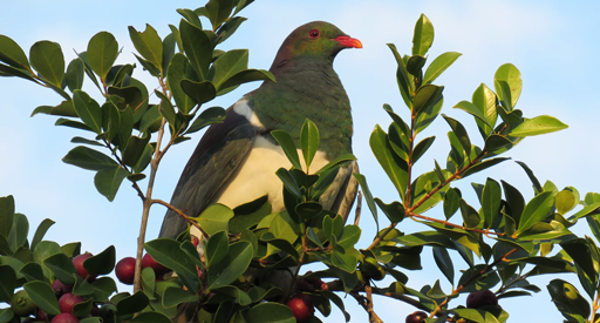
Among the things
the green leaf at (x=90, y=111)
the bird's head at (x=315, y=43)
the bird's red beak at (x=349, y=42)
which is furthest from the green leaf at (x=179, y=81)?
the bird's red beak at (x=349, y=42)

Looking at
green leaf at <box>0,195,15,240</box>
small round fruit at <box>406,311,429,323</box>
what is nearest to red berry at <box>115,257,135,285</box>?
green leaf at <box>0,195,15,240</box>

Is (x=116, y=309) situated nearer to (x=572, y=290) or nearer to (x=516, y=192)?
(x=516, y=192)

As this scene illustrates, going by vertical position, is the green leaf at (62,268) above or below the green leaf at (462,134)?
below

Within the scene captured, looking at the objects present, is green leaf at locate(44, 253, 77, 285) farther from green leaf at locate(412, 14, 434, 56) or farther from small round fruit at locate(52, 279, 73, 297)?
green leaf at locate(412, 14, 434, 56)

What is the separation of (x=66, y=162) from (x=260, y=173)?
1343 mm

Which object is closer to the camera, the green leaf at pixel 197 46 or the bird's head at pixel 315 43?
the green leaf at pixel 197 46

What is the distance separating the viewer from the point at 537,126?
1.83 meters

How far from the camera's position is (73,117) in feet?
6.84

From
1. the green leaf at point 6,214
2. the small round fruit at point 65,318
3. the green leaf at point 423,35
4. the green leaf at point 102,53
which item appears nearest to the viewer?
the small round fruit at point 65,318

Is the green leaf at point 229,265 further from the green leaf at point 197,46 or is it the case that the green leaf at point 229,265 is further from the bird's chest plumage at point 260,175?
the bird's chest plumage at point 260,175

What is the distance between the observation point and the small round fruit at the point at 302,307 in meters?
2.28

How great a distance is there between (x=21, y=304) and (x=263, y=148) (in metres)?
1.53

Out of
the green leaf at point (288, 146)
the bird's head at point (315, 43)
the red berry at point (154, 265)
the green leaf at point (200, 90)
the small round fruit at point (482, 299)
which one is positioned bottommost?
the small round fruit at point (482, 299)

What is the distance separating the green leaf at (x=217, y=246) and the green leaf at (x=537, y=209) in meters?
0.83
